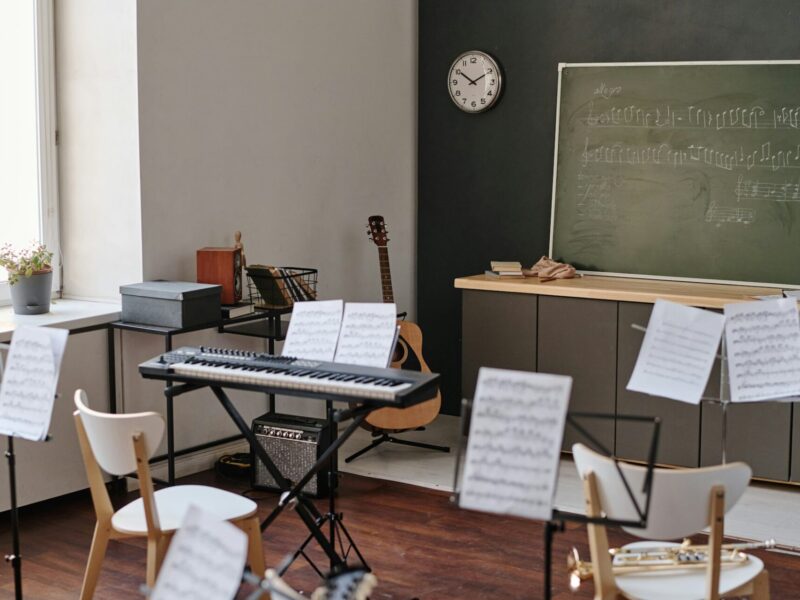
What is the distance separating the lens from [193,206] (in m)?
5.01

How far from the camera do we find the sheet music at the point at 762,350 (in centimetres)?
354

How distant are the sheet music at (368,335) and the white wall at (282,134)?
63.0 inches

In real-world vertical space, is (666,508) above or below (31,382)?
below

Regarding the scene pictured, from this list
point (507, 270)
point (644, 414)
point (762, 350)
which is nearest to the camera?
point (762, 350)

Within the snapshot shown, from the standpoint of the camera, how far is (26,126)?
4.82 m

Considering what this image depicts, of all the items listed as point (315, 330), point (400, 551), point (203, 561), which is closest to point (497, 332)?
point (400, 551)

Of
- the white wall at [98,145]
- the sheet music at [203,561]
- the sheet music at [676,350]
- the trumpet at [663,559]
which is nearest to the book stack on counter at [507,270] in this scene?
the white wall at [98,145]

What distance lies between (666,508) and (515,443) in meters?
0.45

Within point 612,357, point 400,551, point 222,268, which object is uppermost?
point 222,268

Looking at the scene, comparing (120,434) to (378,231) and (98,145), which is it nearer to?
(98,145)

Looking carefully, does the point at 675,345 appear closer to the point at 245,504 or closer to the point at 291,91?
the point at 245,504

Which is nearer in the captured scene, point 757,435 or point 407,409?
point 757,435

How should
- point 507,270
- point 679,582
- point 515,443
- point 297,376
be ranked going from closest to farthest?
1. point 515,443
2. point 679,582
3. point 297,376
4. point 507,270

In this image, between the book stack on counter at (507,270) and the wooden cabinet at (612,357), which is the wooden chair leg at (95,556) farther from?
the book stack on counter at (507,270)
